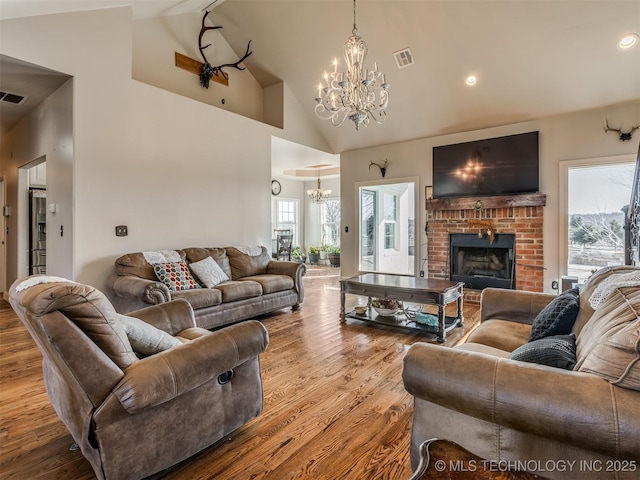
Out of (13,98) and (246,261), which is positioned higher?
(13,98)

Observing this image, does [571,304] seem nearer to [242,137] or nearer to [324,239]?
[242,137]

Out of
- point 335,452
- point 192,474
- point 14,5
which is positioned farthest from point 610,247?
point 14,5

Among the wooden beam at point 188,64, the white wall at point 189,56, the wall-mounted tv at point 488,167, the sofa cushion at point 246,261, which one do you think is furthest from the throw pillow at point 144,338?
the wall-mounted tv at point 488,167

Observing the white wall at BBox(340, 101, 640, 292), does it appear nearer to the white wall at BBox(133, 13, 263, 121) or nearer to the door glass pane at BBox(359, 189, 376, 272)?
the door glass pane at BBox(359, 189, 376, 272)

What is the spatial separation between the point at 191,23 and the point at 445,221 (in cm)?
511

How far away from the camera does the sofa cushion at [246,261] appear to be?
4.76 metres

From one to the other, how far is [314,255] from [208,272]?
20.7ft

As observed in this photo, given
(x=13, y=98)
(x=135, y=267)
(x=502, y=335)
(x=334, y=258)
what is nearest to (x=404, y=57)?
(x=502, y=335)

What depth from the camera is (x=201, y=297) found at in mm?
3637

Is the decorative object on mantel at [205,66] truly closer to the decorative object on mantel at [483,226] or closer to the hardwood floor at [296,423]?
the hardwood floor at [296,423]

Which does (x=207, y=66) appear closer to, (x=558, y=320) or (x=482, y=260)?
(x=482, y=260)

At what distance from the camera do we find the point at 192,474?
5.30ft

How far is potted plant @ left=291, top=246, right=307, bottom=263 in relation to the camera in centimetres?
1000

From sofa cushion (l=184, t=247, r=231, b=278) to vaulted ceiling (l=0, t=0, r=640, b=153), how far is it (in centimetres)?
281
